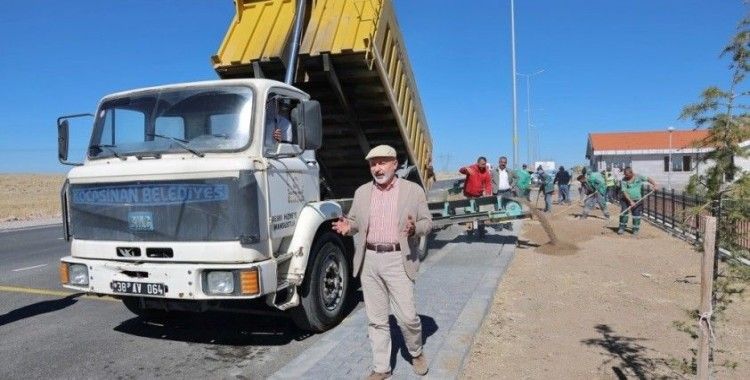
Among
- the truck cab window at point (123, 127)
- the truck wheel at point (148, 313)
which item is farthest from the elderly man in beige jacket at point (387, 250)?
the truck wheel at point (148, 313)

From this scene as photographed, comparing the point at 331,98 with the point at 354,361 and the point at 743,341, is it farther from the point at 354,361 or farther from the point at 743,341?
the point at 743,341

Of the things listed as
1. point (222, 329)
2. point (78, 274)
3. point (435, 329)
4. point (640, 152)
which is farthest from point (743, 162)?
point (640, 152)

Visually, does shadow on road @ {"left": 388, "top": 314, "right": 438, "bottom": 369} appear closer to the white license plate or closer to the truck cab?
the truck cab

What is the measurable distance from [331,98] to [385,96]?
2.30ft

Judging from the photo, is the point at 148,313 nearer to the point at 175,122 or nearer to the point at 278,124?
the point at 175,122

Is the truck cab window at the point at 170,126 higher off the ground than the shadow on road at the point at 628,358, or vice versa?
the truck cab window at the point at 170,126

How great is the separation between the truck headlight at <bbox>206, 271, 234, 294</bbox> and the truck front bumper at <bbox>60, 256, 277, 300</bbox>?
0.01 meters

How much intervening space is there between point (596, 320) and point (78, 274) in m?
4.96

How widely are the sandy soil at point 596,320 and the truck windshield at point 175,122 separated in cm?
281

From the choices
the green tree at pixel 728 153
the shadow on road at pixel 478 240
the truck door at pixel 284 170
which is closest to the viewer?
the green tree at pixel 728 153

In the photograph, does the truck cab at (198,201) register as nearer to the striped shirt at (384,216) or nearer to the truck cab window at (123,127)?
the truck cab window at (123,127)

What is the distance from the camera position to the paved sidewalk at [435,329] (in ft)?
13.3

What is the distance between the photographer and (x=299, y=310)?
4887 mm

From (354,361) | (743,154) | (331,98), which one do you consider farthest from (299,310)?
(743,154)
